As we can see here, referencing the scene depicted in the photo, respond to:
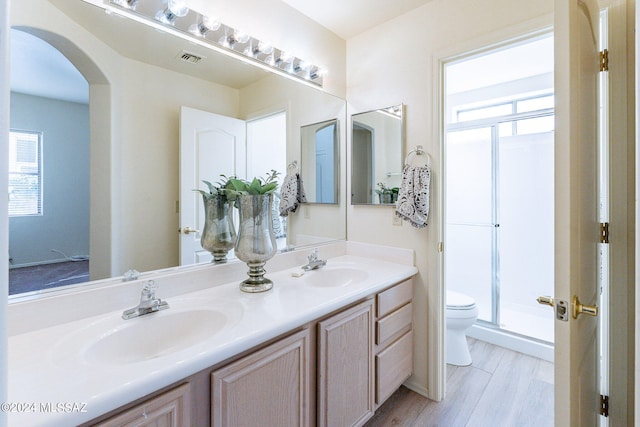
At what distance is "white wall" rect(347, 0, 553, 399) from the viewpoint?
160cm

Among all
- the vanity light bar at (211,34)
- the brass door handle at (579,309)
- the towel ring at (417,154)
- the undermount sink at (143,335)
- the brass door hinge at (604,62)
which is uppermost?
the vanity light bar at (211,34)

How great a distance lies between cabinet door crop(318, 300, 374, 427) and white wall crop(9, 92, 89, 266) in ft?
3.38

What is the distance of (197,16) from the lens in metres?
1.35

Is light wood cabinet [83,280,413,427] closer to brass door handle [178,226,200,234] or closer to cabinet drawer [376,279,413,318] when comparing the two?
cabinet drawer [376,279,413,318]

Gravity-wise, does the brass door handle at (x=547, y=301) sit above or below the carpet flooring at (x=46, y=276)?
below

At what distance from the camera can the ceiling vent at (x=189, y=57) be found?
135cm

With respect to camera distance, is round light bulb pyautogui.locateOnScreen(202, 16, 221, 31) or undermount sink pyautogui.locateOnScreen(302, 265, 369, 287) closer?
round light bulb pyautogui.locateOnScreen(202, 16, 221, 31)

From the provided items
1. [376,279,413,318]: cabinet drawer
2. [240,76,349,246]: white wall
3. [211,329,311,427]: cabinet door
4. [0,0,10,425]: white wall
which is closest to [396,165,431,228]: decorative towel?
[376,279,413,318]: cabinet drawer

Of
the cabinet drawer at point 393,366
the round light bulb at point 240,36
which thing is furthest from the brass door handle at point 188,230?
the cabinet drawer at point 393,366

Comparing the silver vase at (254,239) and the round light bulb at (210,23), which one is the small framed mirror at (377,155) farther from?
the round light bulb at (210,23)

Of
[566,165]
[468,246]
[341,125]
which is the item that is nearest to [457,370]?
[468,246]

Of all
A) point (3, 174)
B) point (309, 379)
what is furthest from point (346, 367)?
point (3, 174)

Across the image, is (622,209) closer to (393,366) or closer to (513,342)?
(393,366)

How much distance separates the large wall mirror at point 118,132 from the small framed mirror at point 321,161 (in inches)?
20.0
